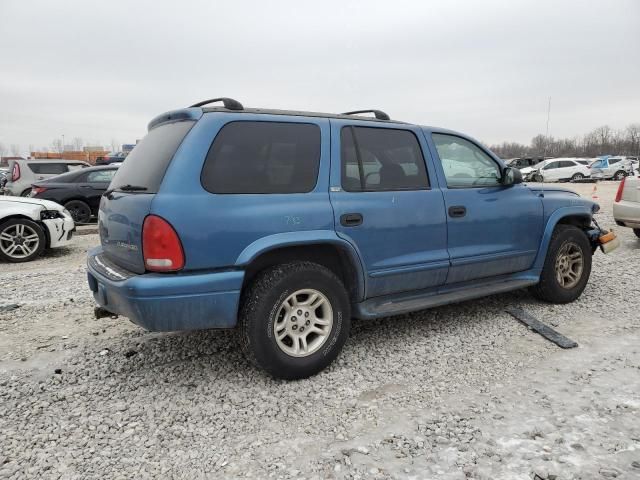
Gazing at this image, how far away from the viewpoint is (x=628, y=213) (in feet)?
25.3

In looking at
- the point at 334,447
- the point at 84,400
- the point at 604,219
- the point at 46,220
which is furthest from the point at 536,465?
the point at 604,219

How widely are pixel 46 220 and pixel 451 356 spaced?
680 cm

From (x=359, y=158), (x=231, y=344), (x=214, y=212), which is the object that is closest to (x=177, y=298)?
(x=214, y=212)

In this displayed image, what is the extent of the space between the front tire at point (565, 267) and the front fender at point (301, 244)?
7.41 feet

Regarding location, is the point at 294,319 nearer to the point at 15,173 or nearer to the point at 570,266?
the point at 570,266

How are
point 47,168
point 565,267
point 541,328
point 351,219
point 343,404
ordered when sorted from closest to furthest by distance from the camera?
1. point 343,404
2. point 351,219
3. point 541,328
4. point 565,267
5. point 47,168

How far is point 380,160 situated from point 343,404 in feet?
5.89

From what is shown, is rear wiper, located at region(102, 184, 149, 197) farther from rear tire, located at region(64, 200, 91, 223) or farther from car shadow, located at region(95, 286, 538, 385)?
rear tire, located at region(64, 200, 91, 223)

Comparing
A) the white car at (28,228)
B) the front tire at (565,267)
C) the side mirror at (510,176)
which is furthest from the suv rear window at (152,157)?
the white car at (28,228)

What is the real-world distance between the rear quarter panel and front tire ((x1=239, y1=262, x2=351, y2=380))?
0.26 meters

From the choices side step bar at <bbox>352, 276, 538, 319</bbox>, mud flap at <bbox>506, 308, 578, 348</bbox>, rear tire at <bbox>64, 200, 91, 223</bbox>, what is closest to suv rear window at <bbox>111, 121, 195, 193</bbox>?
side step bar at <bbox>352, 276, 538, 319</bbox>

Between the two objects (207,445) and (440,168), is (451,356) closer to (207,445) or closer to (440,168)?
(440,168)

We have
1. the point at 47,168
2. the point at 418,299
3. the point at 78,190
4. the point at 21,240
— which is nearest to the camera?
the point at 418,299

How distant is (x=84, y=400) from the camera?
2990 millimetres
